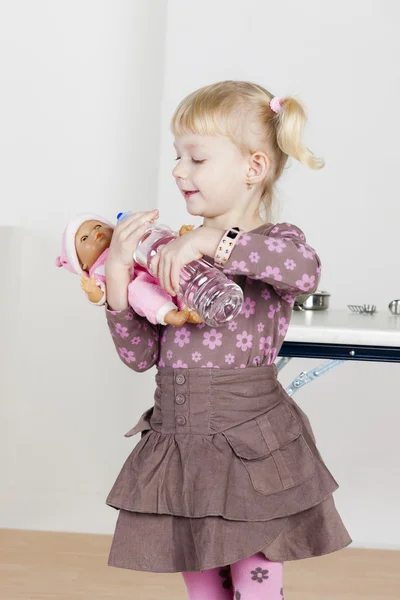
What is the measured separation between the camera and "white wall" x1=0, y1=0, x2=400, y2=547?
107 inches

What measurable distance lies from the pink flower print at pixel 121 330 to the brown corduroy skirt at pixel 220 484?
0.07 meters

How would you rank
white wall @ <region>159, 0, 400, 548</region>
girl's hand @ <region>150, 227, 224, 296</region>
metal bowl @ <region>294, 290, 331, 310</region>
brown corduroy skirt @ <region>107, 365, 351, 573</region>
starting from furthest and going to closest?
white wall @ <region>159, 0, 400, 548</region> < metal bowl @ <region>294, 290, 331, 310</region> < brown corduroy skirt @ <region>107, 365, 351, 573</region> < girl's hand @ <region>150, 227, 224, 296</region>

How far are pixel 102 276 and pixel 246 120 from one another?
10.7 inches

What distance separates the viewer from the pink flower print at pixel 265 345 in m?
1.25

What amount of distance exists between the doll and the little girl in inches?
0.9

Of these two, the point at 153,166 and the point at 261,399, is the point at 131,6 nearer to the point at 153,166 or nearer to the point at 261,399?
the point at 153,166

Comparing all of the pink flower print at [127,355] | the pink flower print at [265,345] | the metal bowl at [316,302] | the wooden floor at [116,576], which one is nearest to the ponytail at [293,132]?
the pink flower print at [265,345]

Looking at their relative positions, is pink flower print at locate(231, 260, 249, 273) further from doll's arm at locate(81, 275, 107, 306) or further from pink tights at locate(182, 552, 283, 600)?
pink tights at locate(182, 552, 283, 600)

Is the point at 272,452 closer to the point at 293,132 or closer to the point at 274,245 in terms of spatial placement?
the point at 274,245

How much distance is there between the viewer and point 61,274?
2.79 meters

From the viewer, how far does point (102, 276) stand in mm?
1236

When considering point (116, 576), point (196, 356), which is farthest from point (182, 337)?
point (116, 576)

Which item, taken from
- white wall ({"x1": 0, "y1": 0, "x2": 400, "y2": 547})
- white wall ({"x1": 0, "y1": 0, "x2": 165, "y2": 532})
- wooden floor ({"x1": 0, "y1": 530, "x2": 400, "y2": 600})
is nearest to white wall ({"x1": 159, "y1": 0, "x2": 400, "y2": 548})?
white wall ({"x1": 0, "y1": 0, "x2": 400, "y2": 547})

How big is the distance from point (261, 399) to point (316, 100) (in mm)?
1786
